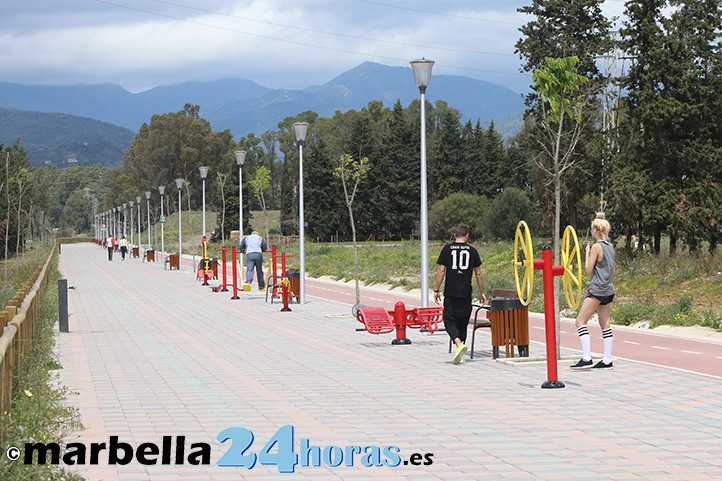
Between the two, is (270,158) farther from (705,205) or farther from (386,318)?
(386,318)

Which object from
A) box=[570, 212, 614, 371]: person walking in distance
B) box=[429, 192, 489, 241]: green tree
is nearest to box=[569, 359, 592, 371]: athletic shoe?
box=[570, 212, 614, 371]: person walking in distance

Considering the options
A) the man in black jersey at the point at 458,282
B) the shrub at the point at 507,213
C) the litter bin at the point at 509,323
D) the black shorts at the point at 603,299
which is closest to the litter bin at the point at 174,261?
the shrub at the point at 507,213

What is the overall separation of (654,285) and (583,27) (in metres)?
28.7

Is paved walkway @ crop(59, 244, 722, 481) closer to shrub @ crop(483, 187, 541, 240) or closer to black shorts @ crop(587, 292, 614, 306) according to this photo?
black shorts @ crop(587, 292, 614, 306)

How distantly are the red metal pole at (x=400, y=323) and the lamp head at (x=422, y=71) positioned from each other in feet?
14.2

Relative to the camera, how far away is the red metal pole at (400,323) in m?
16.4

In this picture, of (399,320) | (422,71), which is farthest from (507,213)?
(399,320)

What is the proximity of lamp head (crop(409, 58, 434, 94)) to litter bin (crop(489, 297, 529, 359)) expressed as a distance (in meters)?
6.07

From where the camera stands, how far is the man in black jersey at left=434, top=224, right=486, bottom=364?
13508 mm

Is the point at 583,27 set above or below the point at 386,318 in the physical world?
above

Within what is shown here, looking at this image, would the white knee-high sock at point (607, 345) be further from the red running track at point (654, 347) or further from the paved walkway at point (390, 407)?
the red running track at point (654, 347)

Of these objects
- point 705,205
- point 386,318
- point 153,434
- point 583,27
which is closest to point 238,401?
point 153,434

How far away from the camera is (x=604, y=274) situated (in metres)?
12.7

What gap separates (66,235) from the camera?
188m
